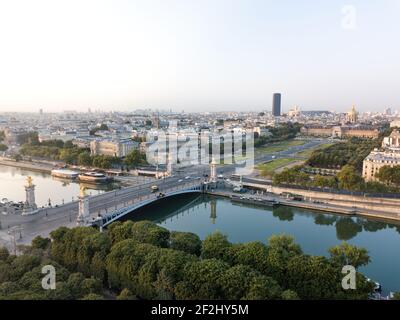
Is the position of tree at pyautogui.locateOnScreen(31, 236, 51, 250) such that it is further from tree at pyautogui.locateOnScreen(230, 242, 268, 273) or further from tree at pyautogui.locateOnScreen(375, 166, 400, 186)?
tree at pyautogui.locateOnScreen(375, 166, 400, 186)

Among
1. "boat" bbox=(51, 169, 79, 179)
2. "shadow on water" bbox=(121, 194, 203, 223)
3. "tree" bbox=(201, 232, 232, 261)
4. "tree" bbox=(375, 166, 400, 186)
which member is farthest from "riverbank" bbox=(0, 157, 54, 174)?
"tree" bbox=(375, 166, 400, 186)

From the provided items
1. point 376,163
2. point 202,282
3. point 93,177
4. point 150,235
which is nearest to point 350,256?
point 202,282

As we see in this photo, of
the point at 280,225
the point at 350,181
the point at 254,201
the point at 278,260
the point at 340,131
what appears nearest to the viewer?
the point at 278,260

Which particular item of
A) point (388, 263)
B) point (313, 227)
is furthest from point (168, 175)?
point (388, 263)

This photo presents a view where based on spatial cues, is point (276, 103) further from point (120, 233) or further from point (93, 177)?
point (120, 233)

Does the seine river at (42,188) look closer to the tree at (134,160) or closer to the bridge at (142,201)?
the tree at (134,160)

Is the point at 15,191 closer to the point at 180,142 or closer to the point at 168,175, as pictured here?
the point at 168,175
